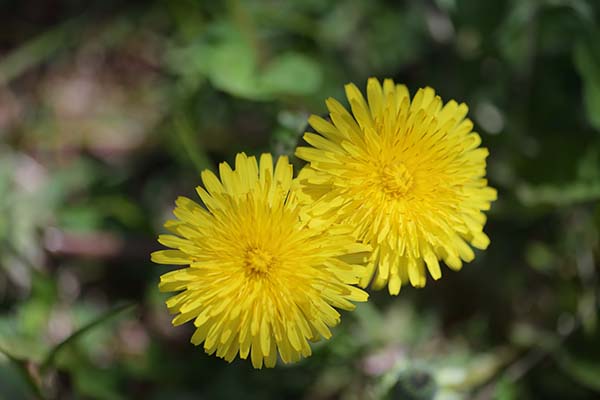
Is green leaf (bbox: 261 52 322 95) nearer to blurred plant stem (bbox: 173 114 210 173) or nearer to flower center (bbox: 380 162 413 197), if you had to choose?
blurred plant stem (bbox: 173 114 210 173)

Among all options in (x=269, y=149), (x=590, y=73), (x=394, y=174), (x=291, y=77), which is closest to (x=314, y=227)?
(x=394, y=174)

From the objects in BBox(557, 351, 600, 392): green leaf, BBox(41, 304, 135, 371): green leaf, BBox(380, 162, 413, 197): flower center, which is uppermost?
BBox(380, 162, 413, 197): flower center

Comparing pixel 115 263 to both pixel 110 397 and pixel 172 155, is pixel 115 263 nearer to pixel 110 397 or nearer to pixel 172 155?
pixel 172 155

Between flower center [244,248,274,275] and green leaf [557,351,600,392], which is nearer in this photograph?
flower center [244,248,274,275]

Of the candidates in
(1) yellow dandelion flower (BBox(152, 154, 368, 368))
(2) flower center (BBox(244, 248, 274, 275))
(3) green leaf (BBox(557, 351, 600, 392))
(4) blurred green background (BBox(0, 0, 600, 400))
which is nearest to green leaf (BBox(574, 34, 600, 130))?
(4) blurred green background (BBox(0, 0, 600, 400))

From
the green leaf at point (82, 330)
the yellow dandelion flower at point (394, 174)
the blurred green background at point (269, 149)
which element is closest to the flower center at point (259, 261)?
the yellow dandelion flower at point (394, 174)

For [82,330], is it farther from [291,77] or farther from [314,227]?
[291,77]

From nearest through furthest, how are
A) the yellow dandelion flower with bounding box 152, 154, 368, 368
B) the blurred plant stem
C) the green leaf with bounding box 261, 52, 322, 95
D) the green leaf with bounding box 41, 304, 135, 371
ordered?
the yellow dandelion flower with bounding box 152, 154, 368, 368 → the green leaf with bounding box 41, 304, 135, 371 → the blurred plant stem → the green leaf with bounding box 261, 52, 322, 95

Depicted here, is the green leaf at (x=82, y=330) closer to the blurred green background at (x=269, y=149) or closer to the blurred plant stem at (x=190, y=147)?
the blurred green background at (x=269, y=149)
